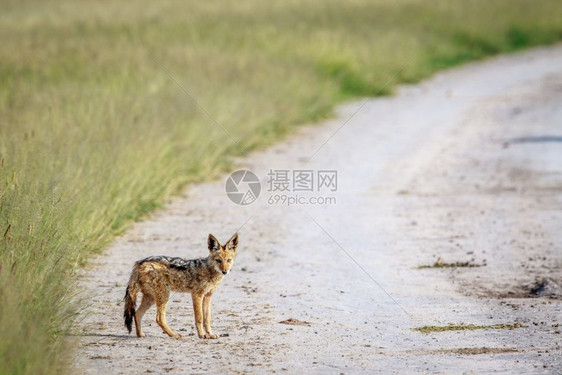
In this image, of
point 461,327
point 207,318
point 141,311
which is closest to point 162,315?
point 141,311

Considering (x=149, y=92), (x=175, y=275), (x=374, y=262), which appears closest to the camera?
(x=175, y=275)

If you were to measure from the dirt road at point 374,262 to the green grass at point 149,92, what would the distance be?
456mm

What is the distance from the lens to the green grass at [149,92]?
6.52 metres

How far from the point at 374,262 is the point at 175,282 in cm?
277

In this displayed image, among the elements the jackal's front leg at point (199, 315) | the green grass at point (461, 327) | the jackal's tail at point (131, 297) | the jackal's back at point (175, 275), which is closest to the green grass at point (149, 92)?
the jackal's tail at point (131, 297)

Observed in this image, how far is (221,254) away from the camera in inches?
262

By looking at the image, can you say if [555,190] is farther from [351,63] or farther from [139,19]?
[139,19]

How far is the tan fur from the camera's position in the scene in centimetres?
646

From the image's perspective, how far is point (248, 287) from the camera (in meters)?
8.07

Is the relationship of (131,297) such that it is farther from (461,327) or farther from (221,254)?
(461,327)

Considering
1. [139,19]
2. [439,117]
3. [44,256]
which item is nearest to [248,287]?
[44,256]

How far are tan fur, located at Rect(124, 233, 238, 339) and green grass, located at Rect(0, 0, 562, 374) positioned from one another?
43 centimetres

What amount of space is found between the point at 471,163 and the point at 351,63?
308 inches

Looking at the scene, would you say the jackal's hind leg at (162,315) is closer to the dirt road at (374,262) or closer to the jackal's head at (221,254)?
the dirt road at (374,262)
